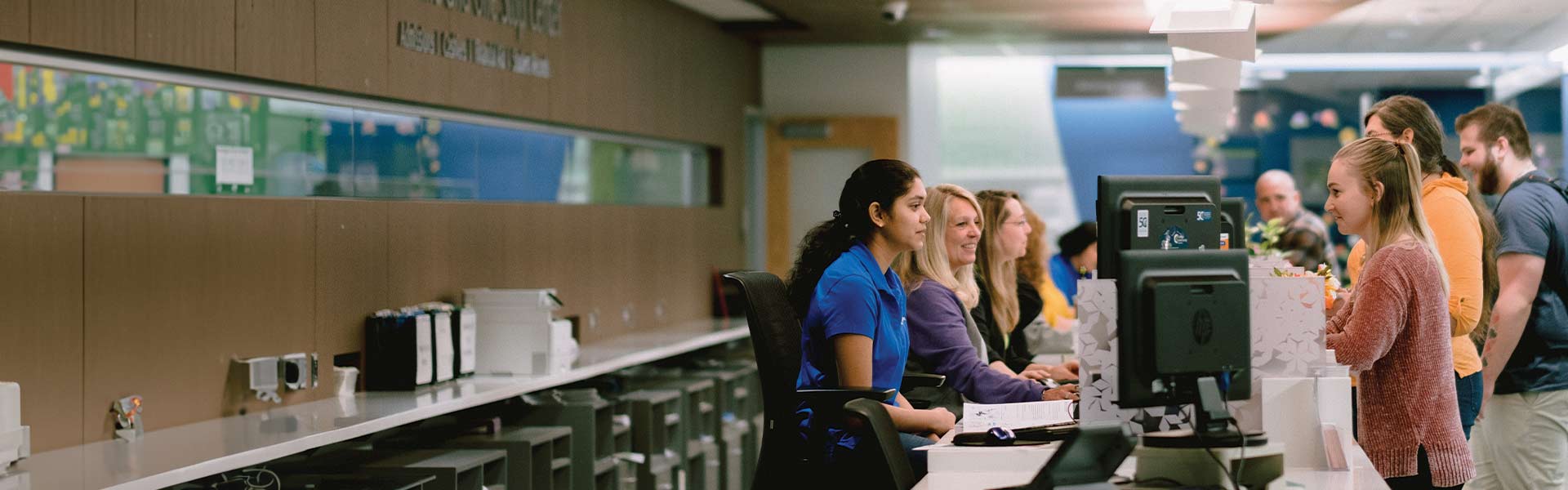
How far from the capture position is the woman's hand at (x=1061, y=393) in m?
3.45

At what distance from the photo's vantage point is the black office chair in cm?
308

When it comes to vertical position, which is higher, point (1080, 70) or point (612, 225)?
point (1080, 70)

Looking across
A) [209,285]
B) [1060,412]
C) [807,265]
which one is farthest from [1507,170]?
[209,285]

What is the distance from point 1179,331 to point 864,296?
1.02 meters

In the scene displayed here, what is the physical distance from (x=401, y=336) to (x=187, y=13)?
1289 mm

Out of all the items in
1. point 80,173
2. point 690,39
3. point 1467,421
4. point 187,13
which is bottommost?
point 1467,421

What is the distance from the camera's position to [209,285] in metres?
3.80

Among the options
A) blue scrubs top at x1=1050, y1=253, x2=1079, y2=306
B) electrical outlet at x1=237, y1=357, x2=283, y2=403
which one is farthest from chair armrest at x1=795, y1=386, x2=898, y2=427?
blue scrubs top at x1=1050, y1=253, x2=1079, y2=306

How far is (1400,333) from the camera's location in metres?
2.94

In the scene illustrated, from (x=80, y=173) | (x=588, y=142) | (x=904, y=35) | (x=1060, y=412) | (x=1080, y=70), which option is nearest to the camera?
(x=1060, y=412)

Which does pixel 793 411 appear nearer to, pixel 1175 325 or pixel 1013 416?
pixel 1013 416

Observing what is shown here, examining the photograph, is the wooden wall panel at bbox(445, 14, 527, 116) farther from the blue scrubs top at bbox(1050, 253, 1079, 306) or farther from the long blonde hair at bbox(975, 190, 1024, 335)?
the blue scrubs top at bbox(1050, 253, 1079, 306)

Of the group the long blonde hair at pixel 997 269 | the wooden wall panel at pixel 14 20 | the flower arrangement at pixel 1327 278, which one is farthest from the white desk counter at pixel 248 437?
the flower arrangement at pixel 1327 278

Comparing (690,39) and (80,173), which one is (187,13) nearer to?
(80,173)
